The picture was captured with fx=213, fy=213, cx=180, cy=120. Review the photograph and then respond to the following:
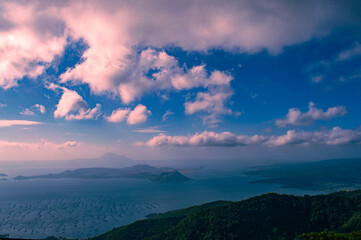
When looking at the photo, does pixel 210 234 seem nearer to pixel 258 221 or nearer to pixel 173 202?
pixel 258 221

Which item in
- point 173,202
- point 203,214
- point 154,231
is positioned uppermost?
point 203,214

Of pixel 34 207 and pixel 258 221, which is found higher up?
pixel 258 221

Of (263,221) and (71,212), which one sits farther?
(71,212)

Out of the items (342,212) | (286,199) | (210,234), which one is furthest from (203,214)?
(342,212)

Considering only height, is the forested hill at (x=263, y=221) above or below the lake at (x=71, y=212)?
Result: above

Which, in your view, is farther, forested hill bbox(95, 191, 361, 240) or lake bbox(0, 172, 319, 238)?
lake bbox(0, 172, 319, 238)

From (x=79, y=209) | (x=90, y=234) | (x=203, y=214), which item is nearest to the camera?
(x=203, y=214)

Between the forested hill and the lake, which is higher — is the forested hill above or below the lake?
above

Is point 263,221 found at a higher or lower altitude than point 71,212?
higher
